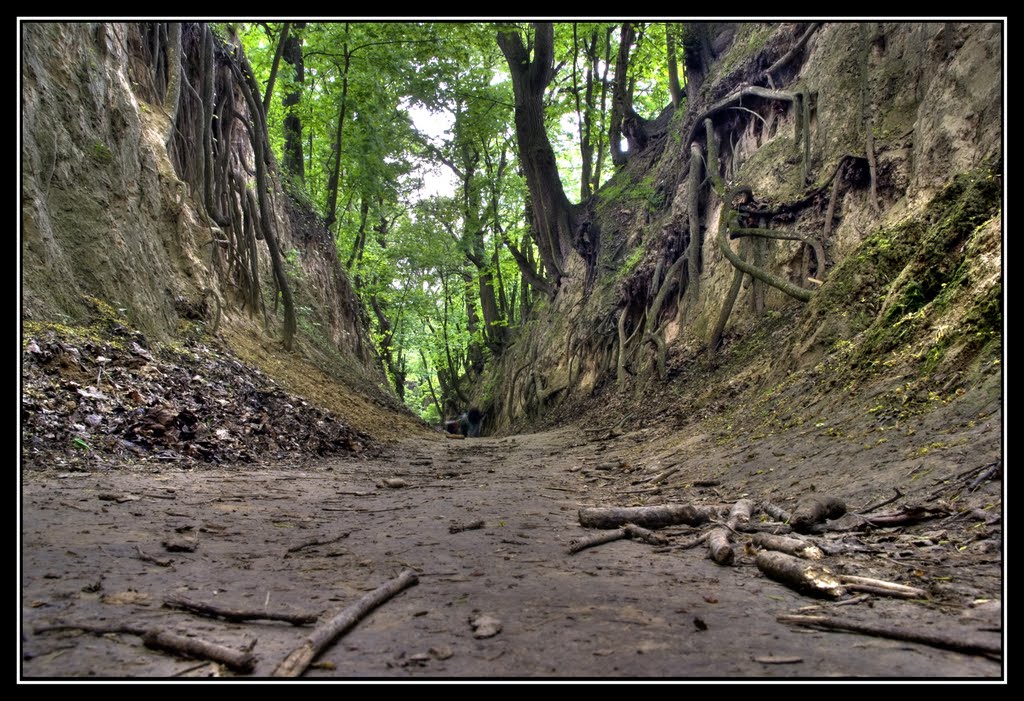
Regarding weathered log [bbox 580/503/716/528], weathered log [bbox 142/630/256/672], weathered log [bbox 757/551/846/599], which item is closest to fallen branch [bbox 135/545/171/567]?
weathered log [bbox 142/630/256/672]

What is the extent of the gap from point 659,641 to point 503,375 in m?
22.1

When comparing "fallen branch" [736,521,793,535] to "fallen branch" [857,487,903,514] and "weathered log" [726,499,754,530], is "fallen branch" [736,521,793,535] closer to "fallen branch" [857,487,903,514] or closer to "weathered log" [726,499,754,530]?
"weathered log" [726,499,754,530]

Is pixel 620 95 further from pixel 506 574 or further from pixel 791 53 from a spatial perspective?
pixel 506 574

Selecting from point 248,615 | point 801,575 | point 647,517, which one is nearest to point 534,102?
point 647,517

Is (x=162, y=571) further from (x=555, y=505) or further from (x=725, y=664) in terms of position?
(x=555, y=505)

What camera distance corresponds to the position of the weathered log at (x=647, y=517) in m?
3.95

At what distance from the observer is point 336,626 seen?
1967mm

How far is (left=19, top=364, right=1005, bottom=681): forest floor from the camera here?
177cm

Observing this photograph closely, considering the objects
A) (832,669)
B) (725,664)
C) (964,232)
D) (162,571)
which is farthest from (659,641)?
(964,232)

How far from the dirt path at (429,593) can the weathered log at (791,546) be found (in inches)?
5.6

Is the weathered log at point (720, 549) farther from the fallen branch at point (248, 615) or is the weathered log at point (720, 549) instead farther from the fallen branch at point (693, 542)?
the fallen branch at point (248, 615)

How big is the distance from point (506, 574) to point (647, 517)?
146 centimetres

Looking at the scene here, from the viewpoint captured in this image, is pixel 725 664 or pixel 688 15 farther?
pixel 688 15

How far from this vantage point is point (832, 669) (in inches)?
66.1
